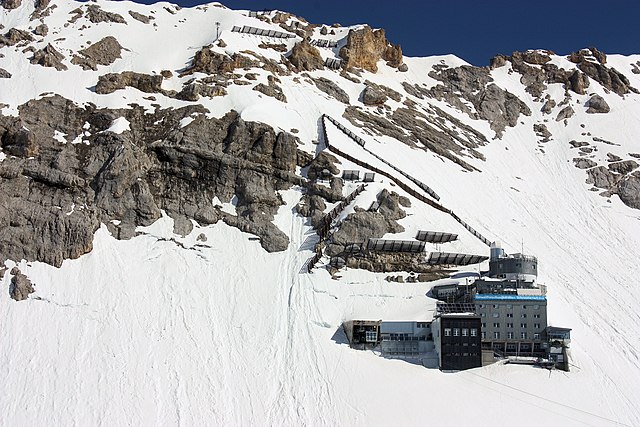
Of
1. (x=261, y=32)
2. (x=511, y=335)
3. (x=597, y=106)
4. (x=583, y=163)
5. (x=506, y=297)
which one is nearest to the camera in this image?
(x=511, y=335)

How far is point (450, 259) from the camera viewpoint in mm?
65938

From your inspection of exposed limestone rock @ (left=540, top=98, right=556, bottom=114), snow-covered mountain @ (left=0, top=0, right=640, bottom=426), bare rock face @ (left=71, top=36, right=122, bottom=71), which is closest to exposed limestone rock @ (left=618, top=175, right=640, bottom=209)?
snow-covered mountain @ (left=0, top=0, right=640, bottom=426)

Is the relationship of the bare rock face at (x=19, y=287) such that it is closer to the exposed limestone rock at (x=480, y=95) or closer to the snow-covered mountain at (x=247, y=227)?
the snow-covered mountain at (x=247, y=227)

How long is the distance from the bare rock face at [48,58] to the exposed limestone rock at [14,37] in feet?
16.1

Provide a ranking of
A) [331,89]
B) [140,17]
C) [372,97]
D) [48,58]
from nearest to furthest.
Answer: [48,58]
[331,89]
[372,97]
[140,17]

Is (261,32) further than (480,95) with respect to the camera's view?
No

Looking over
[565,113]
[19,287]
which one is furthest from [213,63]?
[565,113]

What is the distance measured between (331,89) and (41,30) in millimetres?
38505

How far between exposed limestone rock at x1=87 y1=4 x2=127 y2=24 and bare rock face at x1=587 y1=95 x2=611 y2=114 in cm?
7506

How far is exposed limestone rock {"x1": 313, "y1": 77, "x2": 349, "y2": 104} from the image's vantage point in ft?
316

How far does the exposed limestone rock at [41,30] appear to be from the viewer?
301ft

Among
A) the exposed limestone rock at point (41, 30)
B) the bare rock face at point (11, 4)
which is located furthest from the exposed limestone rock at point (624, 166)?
the bare rock face at point (11, 4)

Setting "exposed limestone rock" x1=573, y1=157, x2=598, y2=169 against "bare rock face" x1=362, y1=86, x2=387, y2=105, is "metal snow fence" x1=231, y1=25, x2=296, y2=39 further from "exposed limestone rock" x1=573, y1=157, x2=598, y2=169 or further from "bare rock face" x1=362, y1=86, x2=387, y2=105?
"exposed limestone rock" x1=573, y1=157, x2=598, y2=169

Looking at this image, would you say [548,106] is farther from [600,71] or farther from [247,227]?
[247,227]
